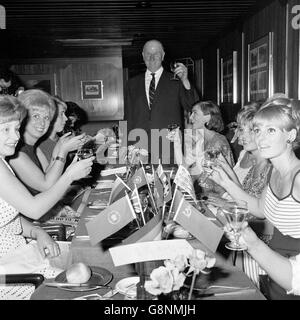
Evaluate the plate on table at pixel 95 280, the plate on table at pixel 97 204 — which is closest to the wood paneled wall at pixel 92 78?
the plate on table at pixel 97 204

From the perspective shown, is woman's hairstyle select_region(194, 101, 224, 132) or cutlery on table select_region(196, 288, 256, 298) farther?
woman's hairstyle select_region(194, 101, 224, 132)

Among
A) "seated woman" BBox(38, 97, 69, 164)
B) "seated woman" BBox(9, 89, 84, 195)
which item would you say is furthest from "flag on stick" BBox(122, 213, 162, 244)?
"seated woman" BBox(38, 97, 69, 164)

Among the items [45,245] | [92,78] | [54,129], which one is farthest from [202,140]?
[92,78]

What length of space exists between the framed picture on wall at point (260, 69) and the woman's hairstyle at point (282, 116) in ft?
7.19

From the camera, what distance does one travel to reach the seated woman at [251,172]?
216 cm

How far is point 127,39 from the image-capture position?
22.0ft

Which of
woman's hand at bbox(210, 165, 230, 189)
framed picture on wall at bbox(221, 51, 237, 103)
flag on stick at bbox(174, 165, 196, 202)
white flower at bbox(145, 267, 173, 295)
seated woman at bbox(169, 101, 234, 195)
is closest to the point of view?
white flower at bbox(145, 267, 173, 295)

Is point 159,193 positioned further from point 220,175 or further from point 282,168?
point 282,168

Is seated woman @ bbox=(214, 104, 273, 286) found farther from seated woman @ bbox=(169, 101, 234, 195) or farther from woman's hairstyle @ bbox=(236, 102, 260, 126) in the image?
seated woman @ bbox=(169, 101, 234, 195)

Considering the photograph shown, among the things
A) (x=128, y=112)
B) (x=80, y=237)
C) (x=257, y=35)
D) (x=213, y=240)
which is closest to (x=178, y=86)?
(x=128, y=112)

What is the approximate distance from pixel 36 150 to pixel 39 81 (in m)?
6.06

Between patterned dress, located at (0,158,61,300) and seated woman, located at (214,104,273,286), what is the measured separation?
1041 mm

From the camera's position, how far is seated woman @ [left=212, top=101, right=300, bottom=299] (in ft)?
5.35

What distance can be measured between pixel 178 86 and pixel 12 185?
8.00ft
